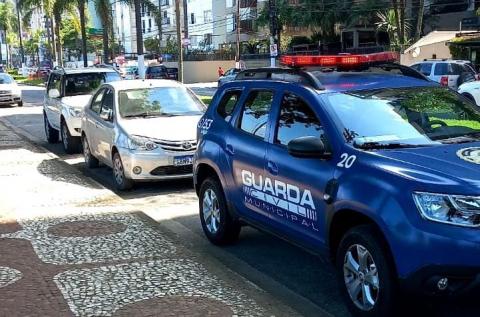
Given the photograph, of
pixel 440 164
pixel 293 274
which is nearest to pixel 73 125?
pixel 293 274

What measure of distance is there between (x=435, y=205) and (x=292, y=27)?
4953cm

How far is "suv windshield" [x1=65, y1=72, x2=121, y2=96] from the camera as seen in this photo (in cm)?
1381

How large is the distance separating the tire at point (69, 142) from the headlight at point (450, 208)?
1037 cm

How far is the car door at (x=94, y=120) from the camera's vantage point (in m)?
10.4

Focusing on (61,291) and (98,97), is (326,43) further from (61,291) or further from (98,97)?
(61,291)

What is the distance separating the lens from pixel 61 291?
192 inches

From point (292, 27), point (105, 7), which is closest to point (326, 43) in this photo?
point (292, 27)

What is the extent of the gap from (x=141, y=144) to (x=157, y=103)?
4.47 ft

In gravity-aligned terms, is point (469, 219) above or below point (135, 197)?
above

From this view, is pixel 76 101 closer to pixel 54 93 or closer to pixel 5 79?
pixel 54 93

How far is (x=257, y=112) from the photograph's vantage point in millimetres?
5531

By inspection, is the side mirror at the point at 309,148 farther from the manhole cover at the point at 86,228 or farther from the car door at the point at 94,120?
the car door at the point at 94,120

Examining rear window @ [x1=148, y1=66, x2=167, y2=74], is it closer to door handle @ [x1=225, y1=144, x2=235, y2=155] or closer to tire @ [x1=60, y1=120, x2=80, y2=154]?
tire @ [x1=60, y1=120, x2=80, y2=154]

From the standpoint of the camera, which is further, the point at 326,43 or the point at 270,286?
the point at 326,43
